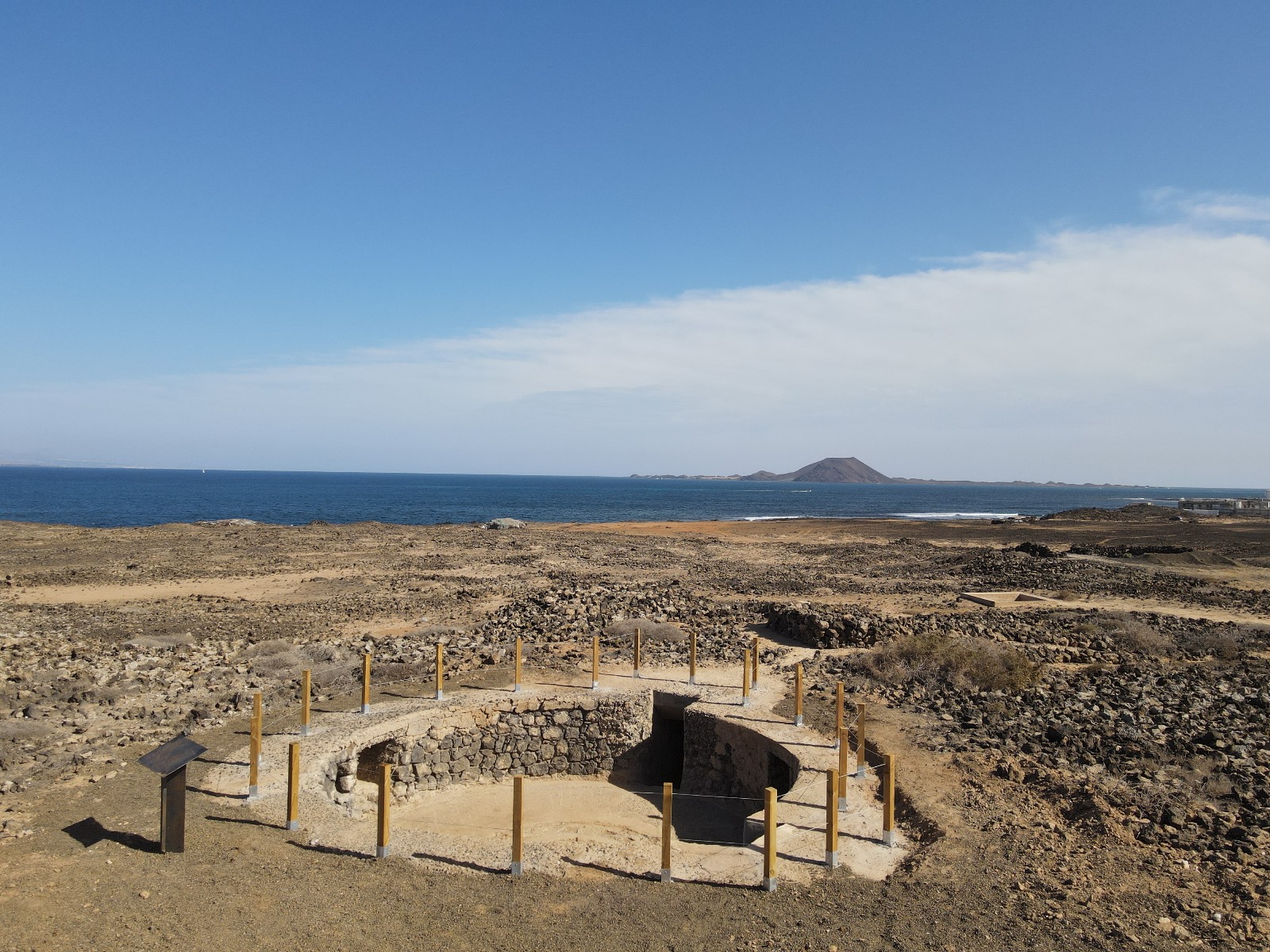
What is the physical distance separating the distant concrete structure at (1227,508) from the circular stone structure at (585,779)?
303 feet

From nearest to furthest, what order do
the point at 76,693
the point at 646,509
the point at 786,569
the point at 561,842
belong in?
the point at 561,842
the point at 76,693
the point at 786,569
the point at 646,509

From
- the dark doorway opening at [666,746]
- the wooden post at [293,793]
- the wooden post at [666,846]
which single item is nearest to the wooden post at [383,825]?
the wooden post at [293,793]

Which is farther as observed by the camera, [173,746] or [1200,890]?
[173,746]

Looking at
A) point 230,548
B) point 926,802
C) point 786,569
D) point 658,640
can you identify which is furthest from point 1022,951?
point 230,548

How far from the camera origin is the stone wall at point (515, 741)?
12.7m

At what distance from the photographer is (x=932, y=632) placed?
19266 millimetres

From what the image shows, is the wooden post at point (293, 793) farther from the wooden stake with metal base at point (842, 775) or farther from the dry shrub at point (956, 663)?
the dry shrub at point (956, 663)

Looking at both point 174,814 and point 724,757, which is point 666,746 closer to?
point 724,757

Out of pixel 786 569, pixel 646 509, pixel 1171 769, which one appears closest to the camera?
pixel 1171 769

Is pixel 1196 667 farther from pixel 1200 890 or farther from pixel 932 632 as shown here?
pixel 1200 890

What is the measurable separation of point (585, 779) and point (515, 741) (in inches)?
60.1

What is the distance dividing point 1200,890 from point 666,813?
5.41 metres

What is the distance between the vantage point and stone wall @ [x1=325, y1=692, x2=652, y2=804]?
41.8 feet

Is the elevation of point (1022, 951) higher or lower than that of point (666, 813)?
lower
